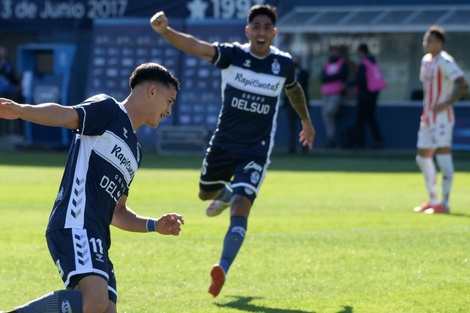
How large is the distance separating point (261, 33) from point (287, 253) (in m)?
2.34

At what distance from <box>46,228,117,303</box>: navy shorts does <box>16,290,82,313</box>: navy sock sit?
16 cm

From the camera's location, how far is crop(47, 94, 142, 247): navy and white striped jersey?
6398mm

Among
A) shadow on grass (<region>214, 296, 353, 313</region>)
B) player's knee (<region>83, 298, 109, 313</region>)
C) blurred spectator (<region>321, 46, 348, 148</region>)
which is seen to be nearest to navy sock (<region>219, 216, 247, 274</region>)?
shadow on grass (<region>214, 296, 353, 313</region>)

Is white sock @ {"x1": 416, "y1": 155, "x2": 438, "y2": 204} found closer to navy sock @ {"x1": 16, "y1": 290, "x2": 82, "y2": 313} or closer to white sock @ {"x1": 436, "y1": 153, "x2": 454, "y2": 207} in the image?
white sock @ {"x1": 436, "y1": 153, "x2": 454, "y2": 207}

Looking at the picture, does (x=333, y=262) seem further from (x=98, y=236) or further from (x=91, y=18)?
(x=91, y=18)

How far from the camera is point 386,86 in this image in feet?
92.6

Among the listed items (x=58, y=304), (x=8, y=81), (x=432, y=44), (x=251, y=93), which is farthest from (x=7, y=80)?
(x=58, y=304)

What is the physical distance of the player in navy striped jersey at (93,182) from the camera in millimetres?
6188

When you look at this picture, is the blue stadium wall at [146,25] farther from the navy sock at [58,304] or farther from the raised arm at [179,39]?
the navy sock at [58,304]

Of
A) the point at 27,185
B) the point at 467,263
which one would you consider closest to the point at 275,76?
the point at 467,263

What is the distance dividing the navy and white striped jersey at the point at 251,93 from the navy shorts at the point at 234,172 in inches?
3.9

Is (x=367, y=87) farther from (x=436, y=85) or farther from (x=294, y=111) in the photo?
(x=436, y=85)

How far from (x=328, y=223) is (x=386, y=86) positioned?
15.1 m

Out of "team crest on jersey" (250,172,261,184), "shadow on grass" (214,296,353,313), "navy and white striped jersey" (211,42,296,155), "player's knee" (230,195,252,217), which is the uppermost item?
"navy and white striped jersey" (211,42,296,155)
